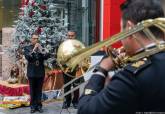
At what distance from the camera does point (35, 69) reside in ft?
34.2

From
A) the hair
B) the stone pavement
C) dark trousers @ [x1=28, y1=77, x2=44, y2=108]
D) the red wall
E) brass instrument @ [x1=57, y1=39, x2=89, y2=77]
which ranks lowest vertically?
the stone pavement

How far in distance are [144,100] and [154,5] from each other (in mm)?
439

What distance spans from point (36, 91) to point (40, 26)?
2950mm

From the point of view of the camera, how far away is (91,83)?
2213 millimetres

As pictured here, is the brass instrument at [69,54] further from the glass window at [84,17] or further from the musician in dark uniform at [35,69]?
the glass window at [84,17]

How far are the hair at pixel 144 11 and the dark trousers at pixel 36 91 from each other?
337 inches

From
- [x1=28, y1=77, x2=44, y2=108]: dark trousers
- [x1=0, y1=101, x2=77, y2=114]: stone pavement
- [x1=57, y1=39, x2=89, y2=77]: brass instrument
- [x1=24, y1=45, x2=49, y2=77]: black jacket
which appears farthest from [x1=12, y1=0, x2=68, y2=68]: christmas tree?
[x1=57, y1=39, x2=89, y2=77]: brass instrument

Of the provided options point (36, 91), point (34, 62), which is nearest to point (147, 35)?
point (34, 62)

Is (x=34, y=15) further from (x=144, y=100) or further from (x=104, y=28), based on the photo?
(x=144, y=100)

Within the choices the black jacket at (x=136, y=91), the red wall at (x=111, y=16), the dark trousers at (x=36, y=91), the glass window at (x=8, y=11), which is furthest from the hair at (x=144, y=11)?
the glass window at (x=8, y=11)

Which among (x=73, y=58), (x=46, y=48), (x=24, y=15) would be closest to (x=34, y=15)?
(x=24, y=15)

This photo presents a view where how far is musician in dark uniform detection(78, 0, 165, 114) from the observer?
194 centimetres

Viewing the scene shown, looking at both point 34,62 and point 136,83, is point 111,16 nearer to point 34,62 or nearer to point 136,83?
point 34,62

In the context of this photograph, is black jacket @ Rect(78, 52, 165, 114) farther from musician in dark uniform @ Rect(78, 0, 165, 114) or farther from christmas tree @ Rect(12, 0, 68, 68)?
christmas tree @ Rect(12, 0, 68, 68)
